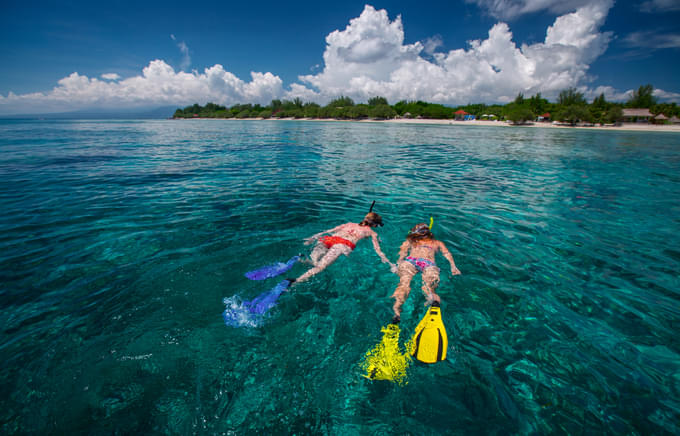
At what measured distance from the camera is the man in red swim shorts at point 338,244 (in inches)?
211

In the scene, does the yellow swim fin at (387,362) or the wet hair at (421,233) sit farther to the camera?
the wet hair at (421,233)

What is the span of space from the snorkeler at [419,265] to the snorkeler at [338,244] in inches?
13.1

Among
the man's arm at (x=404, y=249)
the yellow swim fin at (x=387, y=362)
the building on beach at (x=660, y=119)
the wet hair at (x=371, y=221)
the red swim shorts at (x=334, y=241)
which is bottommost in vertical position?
the yellow swim fin at (x=387, y=362)

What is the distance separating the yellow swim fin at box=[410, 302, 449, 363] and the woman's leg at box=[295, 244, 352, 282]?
2150 millimetres

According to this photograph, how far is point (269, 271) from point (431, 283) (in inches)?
123

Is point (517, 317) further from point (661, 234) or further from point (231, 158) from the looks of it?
point (231, 158)

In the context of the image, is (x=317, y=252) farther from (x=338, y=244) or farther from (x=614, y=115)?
(x=614, y=115)

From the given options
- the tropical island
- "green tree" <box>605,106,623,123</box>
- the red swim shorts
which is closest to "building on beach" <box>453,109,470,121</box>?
the tropical island

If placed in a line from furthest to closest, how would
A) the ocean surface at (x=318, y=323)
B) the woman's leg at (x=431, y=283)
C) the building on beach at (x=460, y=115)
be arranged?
the building on beach at (x=460, y=115) → the woman's leg at (x=431, y=283) → the ocean surface at (x=318, y=323)

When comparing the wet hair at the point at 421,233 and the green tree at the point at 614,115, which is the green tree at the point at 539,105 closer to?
the green tree at the point at 614,115

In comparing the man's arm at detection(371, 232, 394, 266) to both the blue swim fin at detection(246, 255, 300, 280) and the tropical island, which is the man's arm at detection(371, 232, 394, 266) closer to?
the blue swim fin at detection(246, 255, 300, 280)

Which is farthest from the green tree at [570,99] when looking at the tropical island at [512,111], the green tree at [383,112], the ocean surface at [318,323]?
the ocean surface at [318,323]

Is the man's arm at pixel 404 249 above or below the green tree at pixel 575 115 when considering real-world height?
below

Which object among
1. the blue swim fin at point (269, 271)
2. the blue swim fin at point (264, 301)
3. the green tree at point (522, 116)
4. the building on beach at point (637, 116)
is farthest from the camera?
the green tree at point (522, 116)
